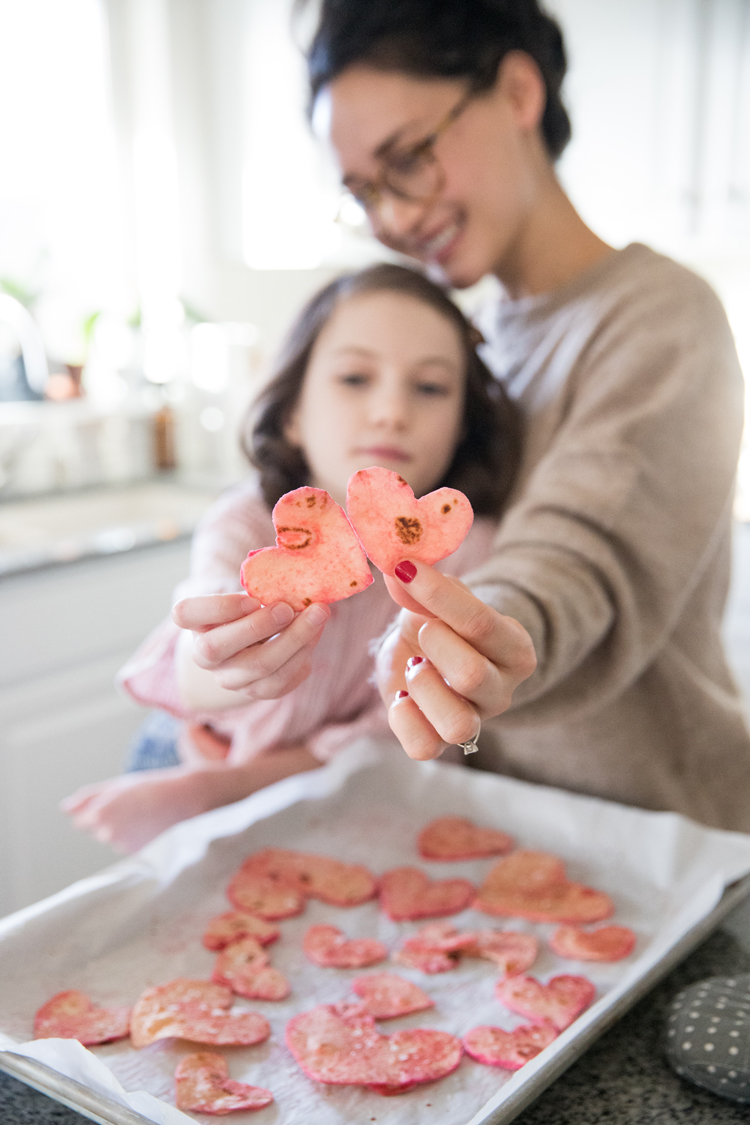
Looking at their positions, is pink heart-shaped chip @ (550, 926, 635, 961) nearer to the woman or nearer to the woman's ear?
the woman

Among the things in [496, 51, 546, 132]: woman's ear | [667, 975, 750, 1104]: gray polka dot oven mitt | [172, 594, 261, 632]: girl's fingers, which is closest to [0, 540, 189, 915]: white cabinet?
[496, 51, 546, 132]: woman's ear

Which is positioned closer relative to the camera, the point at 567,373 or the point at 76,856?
the point at 567,373

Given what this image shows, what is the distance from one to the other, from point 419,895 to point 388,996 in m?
0.14

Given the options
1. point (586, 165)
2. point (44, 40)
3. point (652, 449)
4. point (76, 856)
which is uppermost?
point (44, 40)

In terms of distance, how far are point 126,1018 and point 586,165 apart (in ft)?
7.42

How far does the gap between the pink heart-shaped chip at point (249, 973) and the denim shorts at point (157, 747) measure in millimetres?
625

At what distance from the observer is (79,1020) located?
67cm

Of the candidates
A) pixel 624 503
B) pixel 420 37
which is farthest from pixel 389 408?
pixel 420 37

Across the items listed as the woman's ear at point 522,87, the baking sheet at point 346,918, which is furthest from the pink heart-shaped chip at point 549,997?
the woman's ear at point 522,87

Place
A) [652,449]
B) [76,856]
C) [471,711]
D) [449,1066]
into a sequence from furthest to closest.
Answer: [76,856]
[652,449]
[449,1066]
[471,711]

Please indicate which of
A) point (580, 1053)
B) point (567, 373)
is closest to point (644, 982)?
point (580, 1053)

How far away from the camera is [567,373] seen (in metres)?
1.01

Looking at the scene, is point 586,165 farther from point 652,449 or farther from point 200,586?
point 200,586

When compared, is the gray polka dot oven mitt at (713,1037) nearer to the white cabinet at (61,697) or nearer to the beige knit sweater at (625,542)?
the beige knit sweater at (625,542)
